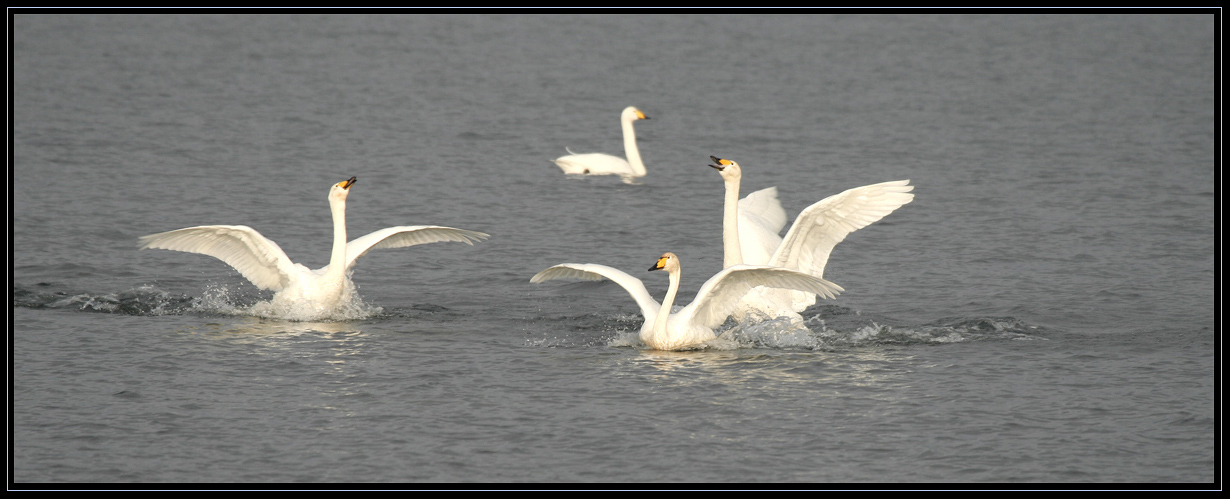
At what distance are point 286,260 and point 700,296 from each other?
3.65 m

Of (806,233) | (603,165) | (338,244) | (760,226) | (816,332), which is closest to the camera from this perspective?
(806,233)

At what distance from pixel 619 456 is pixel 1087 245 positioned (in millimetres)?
8492

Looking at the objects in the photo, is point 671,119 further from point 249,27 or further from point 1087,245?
point 249,27

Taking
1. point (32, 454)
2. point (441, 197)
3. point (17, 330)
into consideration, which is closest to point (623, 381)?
point (32, 454)

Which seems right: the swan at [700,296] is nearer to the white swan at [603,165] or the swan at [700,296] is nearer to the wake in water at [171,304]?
the wake in water at [171,304]

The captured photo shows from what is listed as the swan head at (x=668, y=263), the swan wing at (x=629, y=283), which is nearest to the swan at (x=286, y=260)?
the swan wing at (x=629, y=283)

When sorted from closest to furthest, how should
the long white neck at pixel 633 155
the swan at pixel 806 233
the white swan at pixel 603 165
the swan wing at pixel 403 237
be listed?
the swan at pixel 806 233 < the swan wing at pixel 403 237 < the white swan at pixel 603 165 < the long white neck at pixel 633 155

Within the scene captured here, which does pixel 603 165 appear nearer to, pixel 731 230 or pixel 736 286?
pixel 731 230

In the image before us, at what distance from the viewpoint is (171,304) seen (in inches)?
469

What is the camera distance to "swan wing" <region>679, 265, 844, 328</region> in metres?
9.91

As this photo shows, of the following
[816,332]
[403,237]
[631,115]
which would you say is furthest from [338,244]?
[631,115]

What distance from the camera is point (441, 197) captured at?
17.6 m

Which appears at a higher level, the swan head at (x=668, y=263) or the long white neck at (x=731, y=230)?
the long white neck at (x=731, y=230)

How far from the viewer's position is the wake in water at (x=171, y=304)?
11.6 metres
